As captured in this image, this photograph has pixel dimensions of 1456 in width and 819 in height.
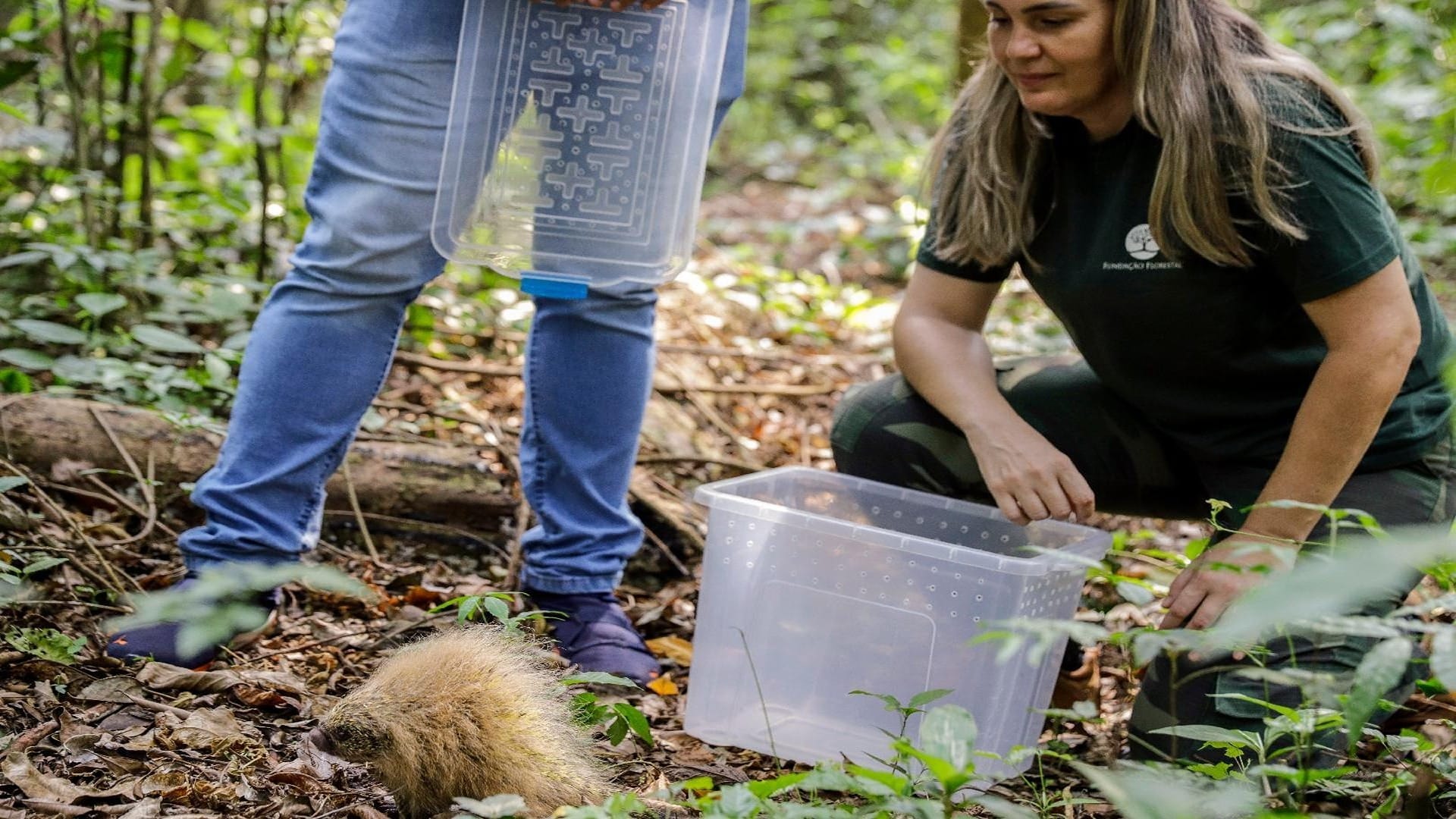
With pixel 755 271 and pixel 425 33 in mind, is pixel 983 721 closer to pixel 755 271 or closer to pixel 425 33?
pixel 425 33

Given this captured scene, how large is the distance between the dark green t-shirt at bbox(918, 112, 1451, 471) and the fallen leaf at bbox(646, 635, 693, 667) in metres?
0.95

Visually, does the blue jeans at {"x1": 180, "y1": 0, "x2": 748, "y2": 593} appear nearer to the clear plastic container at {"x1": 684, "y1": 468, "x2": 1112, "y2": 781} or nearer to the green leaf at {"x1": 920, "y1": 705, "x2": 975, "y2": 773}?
the clear plastic container at {"x1": 684, "y1": 468, "x2": 1112, "y2": 781}

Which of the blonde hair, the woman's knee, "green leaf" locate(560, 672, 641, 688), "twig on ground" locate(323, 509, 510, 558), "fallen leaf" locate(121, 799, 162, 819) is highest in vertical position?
the blonde hair

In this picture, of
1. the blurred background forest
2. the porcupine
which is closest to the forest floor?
the porcupine

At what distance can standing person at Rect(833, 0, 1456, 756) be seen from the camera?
6.34ft

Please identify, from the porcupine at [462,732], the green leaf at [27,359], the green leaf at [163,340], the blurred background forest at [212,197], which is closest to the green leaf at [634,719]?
the porcupine at [462,732]

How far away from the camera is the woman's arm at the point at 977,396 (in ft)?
6.82

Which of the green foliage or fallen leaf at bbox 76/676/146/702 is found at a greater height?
the green foliage

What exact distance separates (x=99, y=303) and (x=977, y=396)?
6.56ft

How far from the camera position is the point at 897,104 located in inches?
412

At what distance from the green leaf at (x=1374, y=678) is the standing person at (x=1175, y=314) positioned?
0.69m

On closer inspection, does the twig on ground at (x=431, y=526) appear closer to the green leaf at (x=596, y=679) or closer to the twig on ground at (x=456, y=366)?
the twig on ground at (x=456, y=366)

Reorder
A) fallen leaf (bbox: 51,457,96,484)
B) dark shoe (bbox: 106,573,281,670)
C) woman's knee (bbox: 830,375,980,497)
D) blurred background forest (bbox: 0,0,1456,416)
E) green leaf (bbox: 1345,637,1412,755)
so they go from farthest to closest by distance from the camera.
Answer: blurred background forest (bbox: 0,0,1456,416) → fallen leaf (bbox: 51,457,96,484) → woman's knee (bbox: 830,375,980,497) → dark shoe (bbox: 106,573,281,670) → green leaf (bbox: 1345,637,1412,755)

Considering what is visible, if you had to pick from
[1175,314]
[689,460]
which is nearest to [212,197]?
[689,460]
